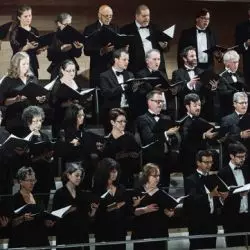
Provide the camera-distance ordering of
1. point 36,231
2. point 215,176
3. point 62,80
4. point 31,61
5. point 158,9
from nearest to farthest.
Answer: point 36,231 → point 215,176 → point 62,80 → point 31,61 → point 158,9

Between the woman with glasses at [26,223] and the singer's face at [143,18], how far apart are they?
95.8 inches

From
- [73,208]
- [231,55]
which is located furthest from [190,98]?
[73,208]

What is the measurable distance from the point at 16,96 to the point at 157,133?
1263 mm

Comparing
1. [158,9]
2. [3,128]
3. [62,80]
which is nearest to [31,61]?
[62,80]

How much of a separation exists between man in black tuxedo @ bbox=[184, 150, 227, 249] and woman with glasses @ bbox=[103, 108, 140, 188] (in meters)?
0.52

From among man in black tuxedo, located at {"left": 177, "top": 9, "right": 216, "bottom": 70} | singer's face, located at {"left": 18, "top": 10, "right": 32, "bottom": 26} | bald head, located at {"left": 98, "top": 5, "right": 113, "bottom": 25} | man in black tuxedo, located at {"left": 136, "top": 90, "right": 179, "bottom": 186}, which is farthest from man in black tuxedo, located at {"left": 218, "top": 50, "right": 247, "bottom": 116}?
singer's face, located at {"left": 18, "top": 10, "right": 32, "bottom": 26}

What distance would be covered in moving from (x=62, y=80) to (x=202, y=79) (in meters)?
1.31

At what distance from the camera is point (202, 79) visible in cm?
771

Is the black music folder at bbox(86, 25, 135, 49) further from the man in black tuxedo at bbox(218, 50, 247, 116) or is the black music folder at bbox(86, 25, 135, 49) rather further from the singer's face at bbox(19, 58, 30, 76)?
the man in black tuxedo at bbox(218, 50, 247, 116)

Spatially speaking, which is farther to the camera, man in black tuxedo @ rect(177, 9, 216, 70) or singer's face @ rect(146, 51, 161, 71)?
man in black tuxedo @ rect(177, 9, 216, 70)

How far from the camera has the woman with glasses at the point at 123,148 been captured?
22.8ft

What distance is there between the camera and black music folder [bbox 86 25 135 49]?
7754mm

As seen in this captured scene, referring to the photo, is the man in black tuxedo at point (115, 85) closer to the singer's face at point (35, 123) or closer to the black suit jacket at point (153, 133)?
the black suit jacket at point (153, 133)

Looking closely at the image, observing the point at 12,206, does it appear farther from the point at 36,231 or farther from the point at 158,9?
the point at 158,9
